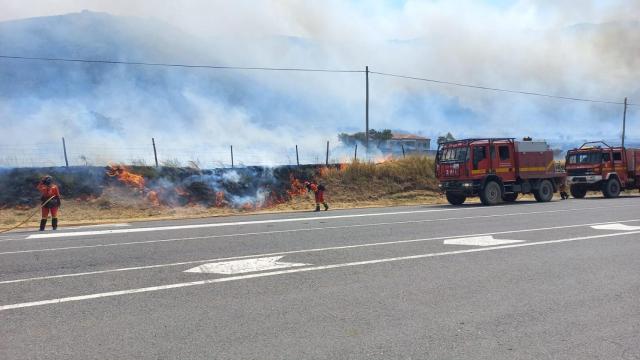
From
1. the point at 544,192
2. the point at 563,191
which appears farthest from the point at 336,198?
the point at 563,191

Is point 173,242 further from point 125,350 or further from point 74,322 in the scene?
point 125,350

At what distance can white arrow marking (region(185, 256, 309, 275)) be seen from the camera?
7.58 metres

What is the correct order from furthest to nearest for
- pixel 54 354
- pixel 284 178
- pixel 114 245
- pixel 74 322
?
pixel 284 178 < pixel 114 245 < pixel 74 322 < pixel 54 354

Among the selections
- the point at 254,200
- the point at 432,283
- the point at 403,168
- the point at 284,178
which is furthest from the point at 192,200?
the point at 432,283

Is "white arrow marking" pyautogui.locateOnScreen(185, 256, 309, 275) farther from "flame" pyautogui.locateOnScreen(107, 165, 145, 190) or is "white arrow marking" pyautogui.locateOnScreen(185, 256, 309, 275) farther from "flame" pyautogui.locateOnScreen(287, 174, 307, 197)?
"flame" pyautogui.locateOnScreen(287, 174, 307, 197)

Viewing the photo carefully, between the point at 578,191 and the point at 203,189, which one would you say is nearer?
the point at 203,189

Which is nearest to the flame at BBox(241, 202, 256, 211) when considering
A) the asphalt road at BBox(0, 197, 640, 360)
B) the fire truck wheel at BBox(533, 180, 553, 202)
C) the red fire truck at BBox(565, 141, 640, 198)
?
the fire truck wheel at BBox(533, 180, 553, 202)

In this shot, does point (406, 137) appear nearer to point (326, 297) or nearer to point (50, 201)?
point (50, 201)

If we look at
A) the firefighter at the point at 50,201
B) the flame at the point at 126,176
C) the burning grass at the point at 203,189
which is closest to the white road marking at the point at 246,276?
the firefighter at the point at 50,201

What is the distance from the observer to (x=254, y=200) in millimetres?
24906

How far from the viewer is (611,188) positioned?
1043 inches

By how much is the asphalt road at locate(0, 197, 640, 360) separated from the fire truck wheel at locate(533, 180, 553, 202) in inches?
480

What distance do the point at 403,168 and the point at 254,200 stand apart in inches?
345

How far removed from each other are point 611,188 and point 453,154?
10.4m
